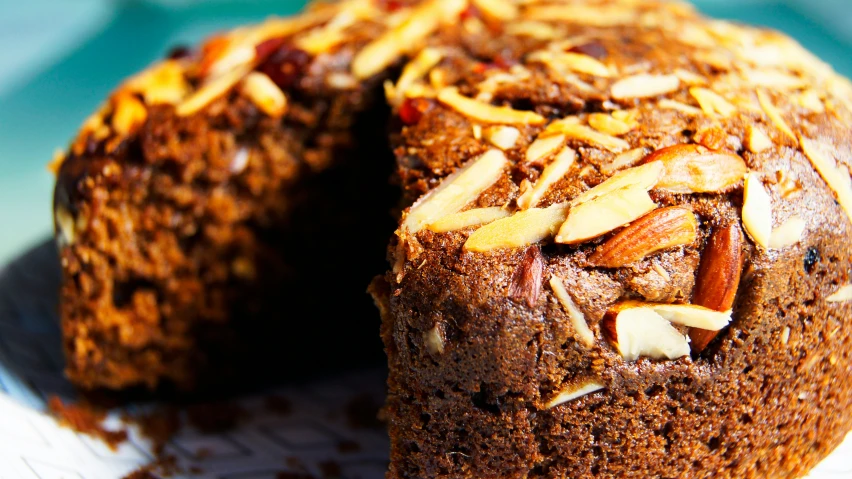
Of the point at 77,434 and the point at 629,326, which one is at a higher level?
the point at 629,326

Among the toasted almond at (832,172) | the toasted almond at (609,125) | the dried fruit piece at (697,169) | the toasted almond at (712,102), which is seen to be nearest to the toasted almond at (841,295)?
the toasted almond at (832,172)

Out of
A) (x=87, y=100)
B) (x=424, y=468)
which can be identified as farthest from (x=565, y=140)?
(x=87, y=100)

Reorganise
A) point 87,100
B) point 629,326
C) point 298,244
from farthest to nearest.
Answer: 1. point 87,100
2. point 298,244
3. point 629,326

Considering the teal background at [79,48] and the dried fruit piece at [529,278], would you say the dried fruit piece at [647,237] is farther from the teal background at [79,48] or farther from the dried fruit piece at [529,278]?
the teal background at [79,48]

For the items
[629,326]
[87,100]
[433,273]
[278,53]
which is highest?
[278,53]

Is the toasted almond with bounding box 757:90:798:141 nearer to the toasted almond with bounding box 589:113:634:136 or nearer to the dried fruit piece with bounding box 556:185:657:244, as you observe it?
the toasted almond with bounding box 589:113:634:136

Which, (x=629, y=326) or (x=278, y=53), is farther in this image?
(x=278, y=53)

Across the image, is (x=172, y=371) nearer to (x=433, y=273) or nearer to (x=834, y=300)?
(x=433, y=273)

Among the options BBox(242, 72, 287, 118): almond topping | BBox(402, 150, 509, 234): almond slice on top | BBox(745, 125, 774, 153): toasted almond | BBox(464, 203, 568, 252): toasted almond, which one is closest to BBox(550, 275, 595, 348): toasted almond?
BBox(464, 203, 568, 252): toasted almond

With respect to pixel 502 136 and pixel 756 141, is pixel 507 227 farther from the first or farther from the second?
pixel 756 141
